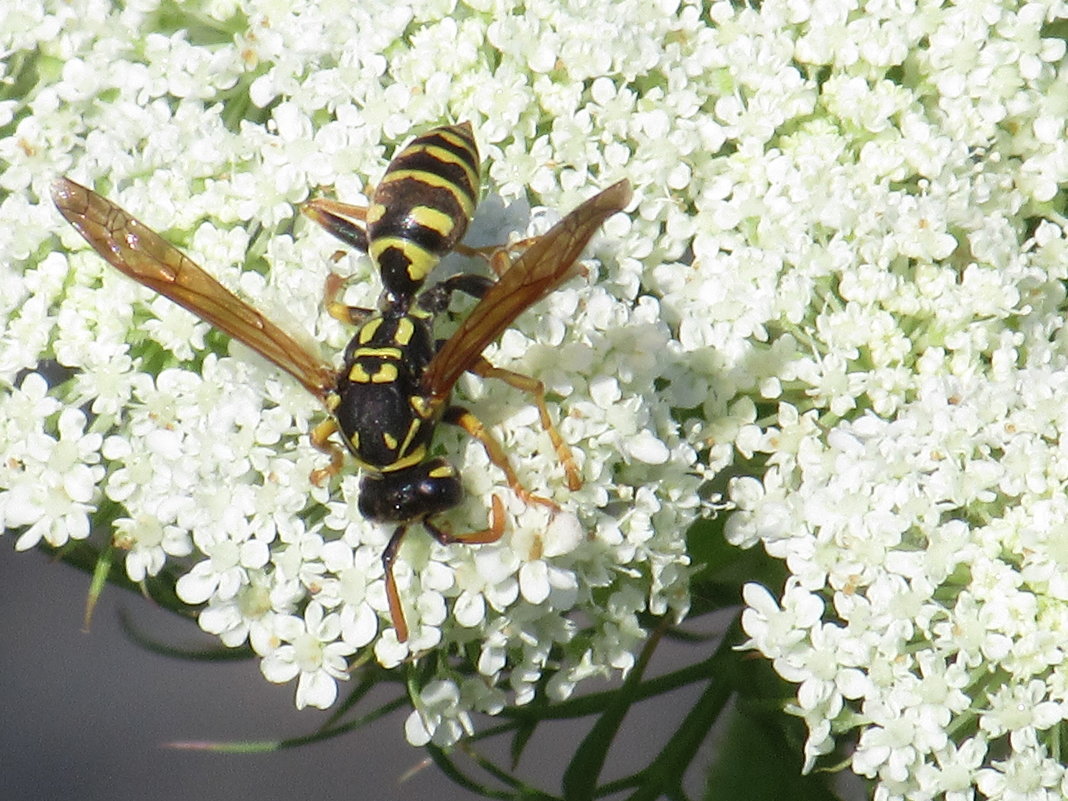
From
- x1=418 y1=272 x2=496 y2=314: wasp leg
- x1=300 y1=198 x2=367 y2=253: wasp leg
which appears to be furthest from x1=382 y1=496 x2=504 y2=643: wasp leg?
x1=300 y1=198 x2=367 y2=253: wasp leg

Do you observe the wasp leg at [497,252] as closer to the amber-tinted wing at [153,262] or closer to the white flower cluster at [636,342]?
the white flower cluster at [636,342]

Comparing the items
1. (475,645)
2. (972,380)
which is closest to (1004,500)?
(972,380)

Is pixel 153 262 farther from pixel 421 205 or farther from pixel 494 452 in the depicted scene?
pixel 494 452

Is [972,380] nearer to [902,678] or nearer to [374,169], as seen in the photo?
[902,678]

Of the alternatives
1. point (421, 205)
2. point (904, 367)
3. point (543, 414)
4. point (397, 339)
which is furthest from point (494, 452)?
point (904, 367)

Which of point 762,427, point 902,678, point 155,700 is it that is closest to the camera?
point 902,678
